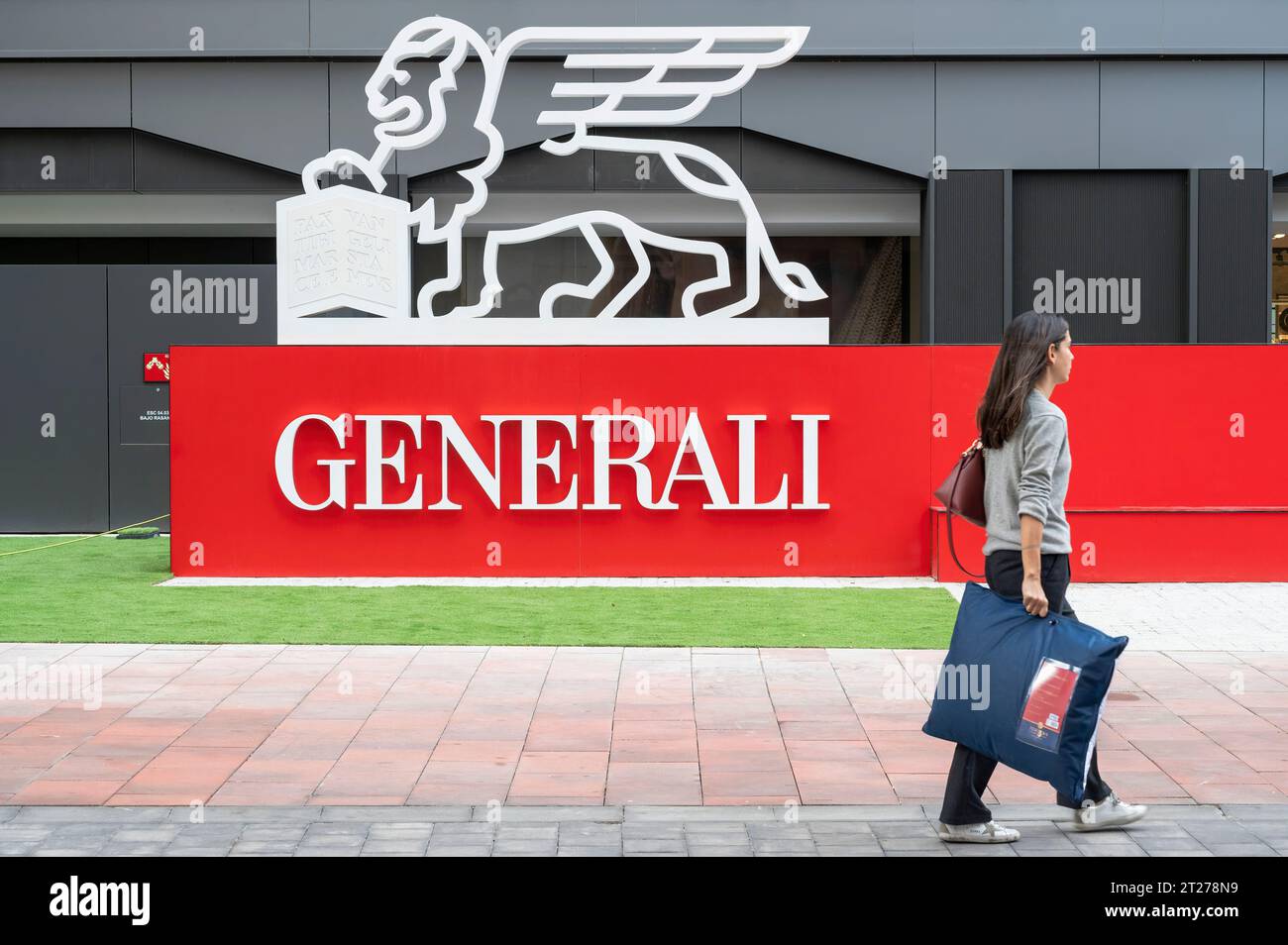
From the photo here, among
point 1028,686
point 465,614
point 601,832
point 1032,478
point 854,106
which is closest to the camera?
point 1028,686

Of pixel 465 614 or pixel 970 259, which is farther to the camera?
pixel 970 259

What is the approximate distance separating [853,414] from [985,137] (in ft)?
22.9

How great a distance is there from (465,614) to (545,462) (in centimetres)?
202

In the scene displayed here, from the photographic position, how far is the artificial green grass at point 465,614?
9.11 metres

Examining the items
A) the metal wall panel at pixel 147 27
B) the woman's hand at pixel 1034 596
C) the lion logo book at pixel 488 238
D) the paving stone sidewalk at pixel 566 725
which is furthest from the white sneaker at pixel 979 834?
the metal wall panel at pixel 147 27

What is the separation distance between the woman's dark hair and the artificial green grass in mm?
4024

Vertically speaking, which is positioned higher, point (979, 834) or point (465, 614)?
point (465, 614)

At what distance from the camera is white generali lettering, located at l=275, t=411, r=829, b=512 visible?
11617mm

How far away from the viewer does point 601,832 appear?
17.2 ft

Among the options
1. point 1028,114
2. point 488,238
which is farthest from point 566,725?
point 1028,114

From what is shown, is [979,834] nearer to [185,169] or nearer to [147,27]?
[185,169]

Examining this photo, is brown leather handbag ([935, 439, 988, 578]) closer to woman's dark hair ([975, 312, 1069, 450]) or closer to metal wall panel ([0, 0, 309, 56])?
woman's dark hair ([975, 312, 1069, 450])

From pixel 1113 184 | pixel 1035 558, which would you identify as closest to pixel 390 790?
pixel 1035 558

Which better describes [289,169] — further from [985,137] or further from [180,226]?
[985,137]
